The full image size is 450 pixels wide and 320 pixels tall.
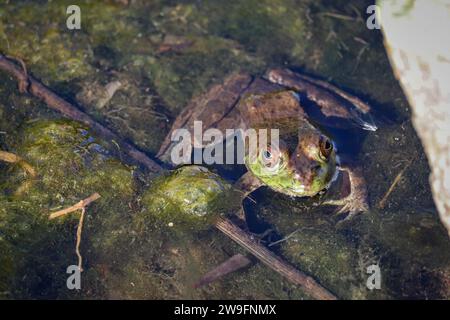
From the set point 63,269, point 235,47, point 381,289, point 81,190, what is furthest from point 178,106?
point 381,289

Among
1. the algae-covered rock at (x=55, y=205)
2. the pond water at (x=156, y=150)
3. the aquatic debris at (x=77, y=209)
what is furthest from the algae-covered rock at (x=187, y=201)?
the aquatic debris at (x=77, y=209)

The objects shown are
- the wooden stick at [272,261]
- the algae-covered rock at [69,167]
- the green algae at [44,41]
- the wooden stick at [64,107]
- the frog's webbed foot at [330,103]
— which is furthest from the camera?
the green algae at [44,41]

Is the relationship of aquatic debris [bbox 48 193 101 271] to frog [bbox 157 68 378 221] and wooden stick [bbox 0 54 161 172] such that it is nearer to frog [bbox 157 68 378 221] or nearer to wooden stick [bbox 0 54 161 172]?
wooden stick [bbox 0 54 161 172]

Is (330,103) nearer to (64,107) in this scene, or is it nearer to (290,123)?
(290,123)

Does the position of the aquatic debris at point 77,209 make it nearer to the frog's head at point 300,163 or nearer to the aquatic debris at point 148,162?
the aquatic debris at point 148,162

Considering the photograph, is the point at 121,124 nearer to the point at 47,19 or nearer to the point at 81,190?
the point at 81,190

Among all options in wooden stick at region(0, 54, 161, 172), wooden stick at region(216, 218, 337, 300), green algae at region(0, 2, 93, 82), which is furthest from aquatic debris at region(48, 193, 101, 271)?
green algae at region(0, 2, 93, 82)
